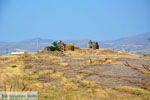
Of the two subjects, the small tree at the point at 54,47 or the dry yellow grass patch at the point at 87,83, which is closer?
the dry yellow grass patch at the point at 87,83

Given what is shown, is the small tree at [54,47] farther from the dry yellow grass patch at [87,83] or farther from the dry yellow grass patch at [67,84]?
the dry yellow grass patch at [87,83]

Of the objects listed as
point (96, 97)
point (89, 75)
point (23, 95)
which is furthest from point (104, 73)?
point (23, 95)

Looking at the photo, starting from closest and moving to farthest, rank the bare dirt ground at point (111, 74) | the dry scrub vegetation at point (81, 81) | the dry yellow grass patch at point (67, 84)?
the dry scrub vegetation at point (81, 81) → the dry yellow grass patch at point (67, 84) → the bare dirt ground at point (111, 74)

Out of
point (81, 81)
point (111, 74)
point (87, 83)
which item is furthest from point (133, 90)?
point (111, 74)

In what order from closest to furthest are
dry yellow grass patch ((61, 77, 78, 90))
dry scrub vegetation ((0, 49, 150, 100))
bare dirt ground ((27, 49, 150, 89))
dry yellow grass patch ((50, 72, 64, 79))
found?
1. dry scrub vegetation ((0, 49, 150, 100))
2. dry yellow grass patch ((61, 77, 78, 90))
3. bare dirt ground ((27, 49, 150, 89))
4. dry yellow grass patch ((50, 72, 64, 79))

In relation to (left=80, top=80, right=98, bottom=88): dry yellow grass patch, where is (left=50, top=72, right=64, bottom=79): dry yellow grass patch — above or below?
above

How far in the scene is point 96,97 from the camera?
18391 millimetres

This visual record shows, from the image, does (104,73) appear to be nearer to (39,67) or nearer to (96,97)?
(39,67)

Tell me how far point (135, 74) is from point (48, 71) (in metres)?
6.65

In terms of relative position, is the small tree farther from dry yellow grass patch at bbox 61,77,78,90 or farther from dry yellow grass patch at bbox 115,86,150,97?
dry yellow grass patch at bbox 115,86,150,97

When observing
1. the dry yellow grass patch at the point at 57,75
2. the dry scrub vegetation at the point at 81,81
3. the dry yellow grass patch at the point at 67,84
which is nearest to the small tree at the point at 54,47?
the dry scrub vegetation at the point at 81,81

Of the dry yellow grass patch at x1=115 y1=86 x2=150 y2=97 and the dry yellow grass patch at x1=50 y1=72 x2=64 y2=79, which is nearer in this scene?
the dry yellow grass patch at x1=115 y1=86 x2=150 y2=97

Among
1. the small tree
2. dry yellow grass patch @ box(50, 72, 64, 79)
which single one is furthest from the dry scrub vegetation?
the small tree

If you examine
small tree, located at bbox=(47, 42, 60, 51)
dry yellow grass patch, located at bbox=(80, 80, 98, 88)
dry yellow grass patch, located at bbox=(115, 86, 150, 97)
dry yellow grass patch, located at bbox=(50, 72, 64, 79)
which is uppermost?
small tree, located at bbox=(47, 42, 60, 51)
